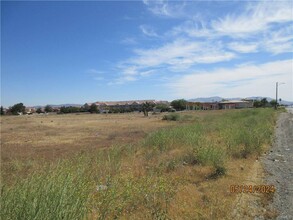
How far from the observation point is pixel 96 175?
27.4ft

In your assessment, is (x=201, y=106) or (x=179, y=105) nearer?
(x=179, y=105)

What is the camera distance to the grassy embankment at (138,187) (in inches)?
161

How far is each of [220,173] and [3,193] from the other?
5.99 meters

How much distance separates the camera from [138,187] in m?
6.74

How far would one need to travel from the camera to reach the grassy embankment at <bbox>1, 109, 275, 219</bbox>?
4.09 meters

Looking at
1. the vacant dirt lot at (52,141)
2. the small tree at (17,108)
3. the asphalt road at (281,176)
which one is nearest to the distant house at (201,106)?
the small tree at (17,108)

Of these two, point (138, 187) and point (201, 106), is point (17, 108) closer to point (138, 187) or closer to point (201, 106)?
point (201, 106)

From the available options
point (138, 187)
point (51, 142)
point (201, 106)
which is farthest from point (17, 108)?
point (138, 187)

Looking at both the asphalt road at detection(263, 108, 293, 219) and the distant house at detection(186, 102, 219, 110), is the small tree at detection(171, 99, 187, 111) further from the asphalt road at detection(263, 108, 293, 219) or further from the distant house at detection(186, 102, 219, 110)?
the asphalt road at detection(263, 108, 293, 219)

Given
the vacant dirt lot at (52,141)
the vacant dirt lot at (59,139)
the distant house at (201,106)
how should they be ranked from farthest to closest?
the distant house at (201,106), the vacant dirt lot at (59,139), the vacant dirt lot at (52,141)

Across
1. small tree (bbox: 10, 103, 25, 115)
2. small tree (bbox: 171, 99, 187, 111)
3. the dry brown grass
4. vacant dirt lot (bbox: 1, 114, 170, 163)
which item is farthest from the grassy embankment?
small tree (bbox: 10, 103, 25, 115)
